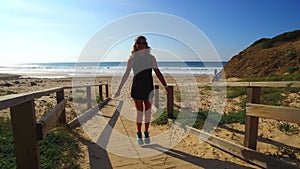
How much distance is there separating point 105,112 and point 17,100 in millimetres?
5881

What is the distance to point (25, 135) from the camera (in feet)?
6.54

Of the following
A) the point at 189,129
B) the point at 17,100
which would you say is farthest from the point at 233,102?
the point at 17,100

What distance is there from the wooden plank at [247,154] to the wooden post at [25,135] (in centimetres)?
278

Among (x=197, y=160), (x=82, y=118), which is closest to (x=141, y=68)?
(x=197, y=160)

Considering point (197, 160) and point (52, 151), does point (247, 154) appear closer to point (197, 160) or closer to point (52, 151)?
point (197, 160)

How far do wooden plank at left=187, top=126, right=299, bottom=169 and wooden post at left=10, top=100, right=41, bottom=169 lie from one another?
9.13 feet

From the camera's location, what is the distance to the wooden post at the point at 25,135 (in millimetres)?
1957

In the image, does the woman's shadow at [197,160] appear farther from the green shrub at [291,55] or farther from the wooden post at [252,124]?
the green shrub at [291,55]

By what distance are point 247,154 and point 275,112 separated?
31.4 inches

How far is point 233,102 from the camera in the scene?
25.1ft

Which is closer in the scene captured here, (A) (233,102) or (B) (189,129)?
(B) (189,129)

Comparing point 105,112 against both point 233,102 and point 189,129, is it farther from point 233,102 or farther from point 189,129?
point 233,102

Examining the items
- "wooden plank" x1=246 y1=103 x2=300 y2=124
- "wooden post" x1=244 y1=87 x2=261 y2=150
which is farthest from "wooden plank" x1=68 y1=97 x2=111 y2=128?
"wooden plank" x1=246 y1=103 x2=300 y2=124

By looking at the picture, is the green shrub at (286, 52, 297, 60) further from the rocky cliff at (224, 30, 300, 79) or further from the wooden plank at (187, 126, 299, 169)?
the wooden plank at (187, 126, 299, 169)
